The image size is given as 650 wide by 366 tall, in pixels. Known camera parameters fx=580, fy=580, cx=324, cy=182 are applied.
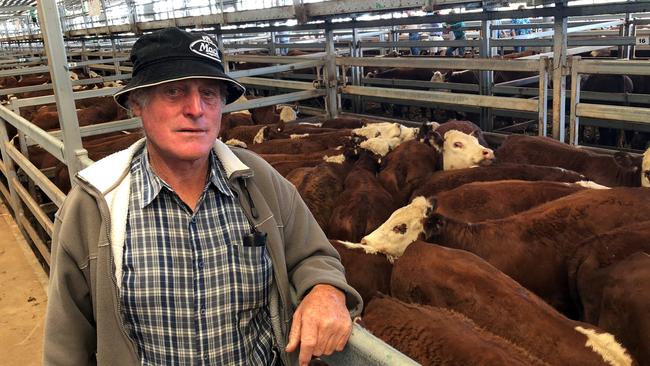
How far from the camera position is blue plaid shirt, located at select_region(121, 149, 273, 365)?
5.20ft

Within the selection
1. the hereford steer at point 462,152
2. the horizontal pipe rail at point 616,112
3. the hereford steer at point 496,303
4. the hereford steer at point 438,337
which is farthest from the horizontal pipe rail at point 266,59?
the hereford steer at point 438,337

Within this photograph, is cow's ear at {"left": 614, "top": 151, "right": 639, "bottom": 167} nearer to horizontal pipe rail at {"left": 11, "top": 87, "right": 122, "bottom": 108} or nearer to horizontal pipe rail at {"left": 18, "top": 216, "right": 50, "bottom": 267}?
horizontal pipe rail at {"left": 11, "top": 87, "right": 122, "bottom": 108}

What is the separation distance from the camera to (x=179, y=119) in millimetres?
1605

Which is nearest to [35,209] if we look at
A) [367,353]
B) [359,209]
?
[359,209]

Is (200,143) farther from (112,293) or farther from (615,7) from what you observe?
(615,7)

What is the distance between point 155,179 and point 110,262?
261mm

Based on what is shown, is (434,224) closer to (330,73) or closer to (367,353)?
(367,353)

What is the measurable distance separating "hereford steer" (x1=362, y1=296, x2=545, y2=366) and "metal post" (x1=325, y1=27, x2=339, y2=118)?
414 cm

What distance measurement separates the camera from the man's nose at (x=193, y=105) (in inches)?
63.1

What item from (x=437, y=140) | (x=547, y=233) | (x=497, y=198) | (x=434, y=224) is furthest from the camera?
(x=437, y=140)

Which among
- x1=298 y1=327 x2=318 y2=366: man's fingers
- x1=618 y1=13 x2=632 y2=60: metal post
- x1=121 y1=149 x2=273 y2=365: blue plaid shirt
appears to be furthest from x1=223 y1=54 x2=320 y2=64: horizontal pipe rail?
x1=298 y1=327 x2=318 y2=366: man's fingers

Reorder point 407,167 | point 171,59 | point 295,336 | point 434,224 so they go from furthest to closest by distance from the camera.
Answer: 1. point 407,167
2. point 434,224
3. point 171,59
4. point 295,336

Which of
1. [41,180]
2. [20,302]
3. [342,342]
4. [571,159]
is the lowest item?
[20,302]

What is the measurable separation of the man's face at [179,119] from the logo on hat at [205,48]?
0.07 m
